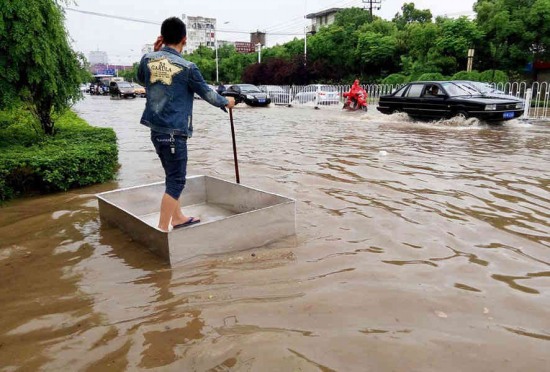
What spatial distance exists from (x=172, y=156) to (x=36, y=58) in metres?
3.63

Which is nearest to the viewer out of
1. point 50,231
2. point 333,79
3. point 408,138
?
point 50,231

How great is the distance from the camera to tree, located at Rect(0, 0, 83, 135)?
5883mm

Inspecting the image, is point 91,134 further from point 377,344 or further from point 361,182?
point 377,344

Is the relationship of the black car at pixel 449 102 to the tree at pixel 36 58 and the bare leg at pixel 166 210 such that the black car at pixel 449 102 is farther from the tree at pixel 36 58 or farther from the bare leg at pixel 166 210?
the bare leg at pixel 166 210

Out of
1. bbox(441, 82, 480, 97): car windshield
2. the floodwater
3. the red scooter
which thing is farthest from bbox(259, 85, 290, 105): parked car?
the floodwater

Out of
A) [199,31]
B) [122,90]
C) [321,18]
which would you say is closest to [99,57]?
[199,31]

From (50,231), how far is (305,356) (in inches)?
124

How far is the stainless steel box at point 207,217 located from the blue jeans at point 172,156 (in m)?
0.38

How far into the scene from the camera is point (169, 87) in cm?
360

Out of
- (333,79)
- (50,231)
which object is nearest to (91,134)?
(50,231)

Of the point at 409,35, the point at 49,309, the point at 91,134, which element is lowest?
the point at 49,309

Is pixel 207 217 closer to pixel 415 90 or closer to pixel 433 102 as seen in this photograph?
pixel 433 102

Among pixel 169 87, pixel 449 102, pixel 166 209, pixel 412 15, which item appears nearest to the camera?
pixel 169 87

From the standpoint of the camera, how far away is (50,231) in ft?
14.6
